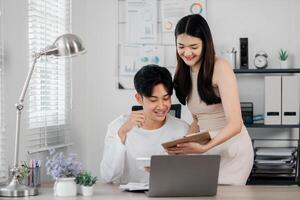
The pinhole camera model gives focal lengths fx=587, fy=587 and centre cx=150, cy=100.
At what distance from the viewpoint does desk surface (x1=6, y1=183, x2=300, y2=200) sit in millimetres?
2414

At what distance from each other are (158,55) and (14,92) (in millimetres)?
1730

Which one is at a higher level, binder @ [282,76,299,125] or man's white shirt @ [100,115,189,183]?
binder @ [282,76,299,125]

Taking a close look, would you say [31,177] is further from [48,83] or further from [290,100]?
[290,100]

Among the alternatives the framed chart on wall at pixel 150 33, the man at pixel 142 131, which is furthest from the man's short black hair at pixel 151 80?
the framed chart on wall at pixel 150 33

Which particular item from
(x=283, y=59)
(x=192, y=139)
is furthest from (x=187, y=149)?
(x=283, y=59)

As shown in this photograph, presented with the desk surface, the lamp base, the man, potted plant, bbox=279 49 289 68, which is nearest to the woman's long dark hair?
the man

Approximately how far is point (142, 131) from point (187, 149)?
415 mm

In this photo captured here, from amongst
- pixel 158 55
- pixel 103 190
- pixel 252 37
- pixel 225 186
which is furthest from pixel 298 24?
pixel 103 190

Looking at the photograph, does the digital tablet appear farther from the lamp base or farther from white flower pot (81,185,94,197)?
the lamp base

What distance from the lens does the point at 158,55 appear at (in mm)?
4738

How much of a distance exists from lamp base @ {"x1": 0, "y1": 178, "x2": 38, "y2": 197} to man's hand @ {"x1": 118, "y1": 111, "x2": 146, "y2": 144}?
0.50m

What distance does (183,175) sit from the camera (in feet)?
7.86

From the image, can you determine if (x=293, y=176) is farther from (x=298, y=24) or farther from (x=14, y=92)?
(x=14, y=92)

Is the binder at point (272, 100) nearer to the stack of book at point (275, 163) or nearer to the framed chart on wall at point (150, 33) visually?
the stack of book at point (275, 163)
